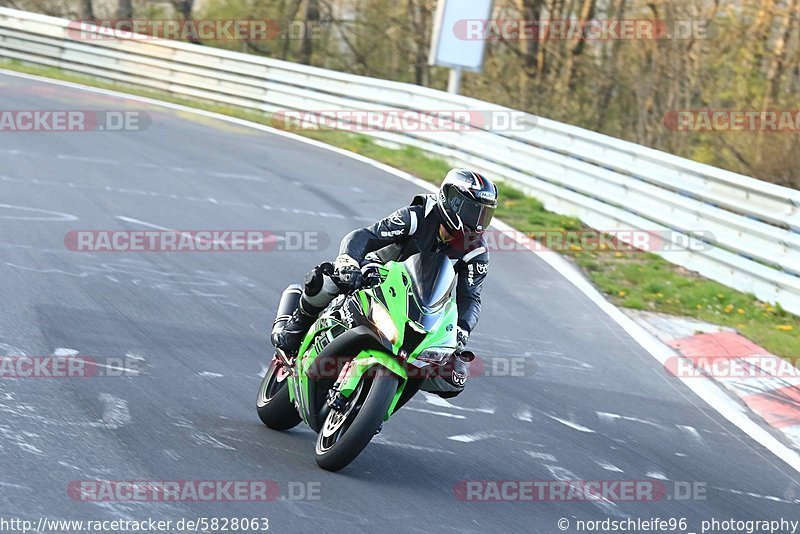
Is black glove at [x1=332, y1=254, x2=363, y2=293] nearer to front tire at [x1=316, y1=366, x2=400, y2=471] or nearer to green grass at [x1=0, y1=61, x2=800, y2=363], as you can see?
front tire at [x1=316, y1=366, x2=400, y2=471]

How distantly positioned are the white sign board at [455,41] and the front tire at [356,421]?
50.6 ft

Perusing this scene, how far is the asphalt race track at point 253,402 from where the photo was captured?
5.60 m

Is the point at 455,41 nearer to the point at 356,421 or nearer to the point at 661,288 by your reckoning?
the point at 661,288

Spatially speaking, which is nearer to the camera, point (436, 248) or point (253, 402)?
point (436, 248)

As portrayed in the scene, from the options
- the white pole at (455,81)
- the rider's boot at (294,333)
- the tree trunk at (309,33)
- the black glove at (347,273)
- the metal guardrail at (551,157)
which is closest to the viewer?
the black glove at (347,273)

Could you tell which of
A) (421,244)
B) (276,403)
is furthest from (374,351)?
(276,403)

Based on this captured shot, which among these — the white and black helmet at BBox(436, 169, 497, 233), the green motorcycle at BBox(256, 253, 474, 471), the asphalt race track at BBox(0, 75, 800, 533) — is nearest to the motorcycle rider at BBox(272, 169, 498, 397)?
the white and black helmet at BBox(436, 169, 497, 233)

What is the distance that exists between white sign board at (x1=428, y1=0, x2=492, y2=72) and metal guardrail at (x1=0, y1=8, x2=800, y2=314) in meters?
1.72

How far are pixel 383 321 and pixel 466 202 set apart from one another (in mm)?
752

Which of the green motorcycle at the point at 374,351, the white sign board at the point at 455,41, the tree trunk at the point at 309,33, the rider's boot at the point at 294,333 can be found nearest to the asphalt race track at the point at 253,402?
the green motorcycle at the point at 374,351

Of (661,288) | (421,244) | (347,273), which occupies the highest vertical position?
(421,244)

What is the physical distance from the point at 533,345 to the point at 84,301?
373 cm

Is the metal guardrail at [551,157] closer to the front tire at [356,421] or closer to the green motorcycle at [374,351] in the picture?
the green motorcycle at [374,351]

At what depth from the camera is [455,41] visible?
2080 cm
